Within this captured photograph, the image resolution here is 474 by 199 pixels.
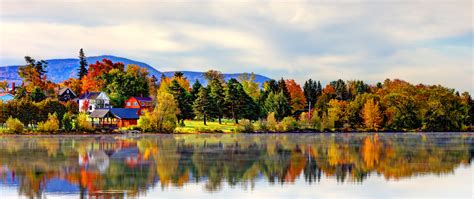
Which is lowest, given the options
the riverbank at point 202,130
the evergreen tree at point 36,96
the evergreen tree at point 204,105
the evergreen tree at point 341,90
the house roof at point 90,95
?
the riverbank at point 202,130

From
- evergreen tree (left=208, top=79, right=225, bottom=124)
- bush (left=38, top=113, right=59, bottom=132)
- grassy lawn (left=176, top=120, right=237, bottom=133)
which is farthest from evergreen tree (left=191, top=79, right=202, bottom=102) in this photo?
bush (left=38, top=113, right=59, bottom=132)

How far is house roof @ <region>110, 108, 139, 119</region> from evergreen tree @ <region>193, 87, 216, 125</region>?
8.91m

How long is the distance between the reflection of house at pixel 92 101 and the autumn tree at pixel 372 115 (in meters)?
45.5

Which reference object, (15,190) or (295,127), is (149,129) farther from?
(15,190)

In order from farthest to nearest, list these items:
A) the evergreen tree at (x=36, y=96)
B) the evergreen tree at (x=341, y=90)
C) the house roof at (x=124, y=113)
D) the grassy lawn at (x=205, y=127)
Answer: the evergreen tree at (x=341, y=90), the evergreen tree at (x=36, y=96), the house roof at (x=124, y=113), the grassy lawn at (x=205, y=127)

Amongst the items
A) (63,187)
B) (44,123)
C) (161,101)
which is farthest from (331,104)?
(63,187)

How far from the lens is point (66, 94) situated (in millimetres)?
126500

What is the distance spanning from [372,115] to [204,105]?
25824 millimetres

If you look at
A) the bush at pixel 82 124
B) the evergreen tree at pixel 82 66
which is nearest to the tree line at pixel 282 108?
the bush at pixel 82 124

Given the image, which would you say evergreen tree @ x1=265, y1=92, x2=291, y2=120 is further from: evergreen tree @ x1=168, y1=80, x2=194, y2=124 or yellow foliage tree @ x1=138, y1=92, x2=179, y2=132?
yellow foliage tree @ x1=138, y1=92, x2=179, y2=132

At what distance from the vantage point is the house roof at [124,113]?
90719 millimetres

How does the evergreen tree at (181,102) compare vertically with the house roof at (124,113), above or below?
above

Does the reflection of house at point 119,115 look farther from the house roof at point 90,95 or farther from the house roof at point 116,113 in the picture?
the house roof at point 90,95

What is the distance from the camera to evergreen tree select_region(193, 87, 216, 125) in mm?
94250
